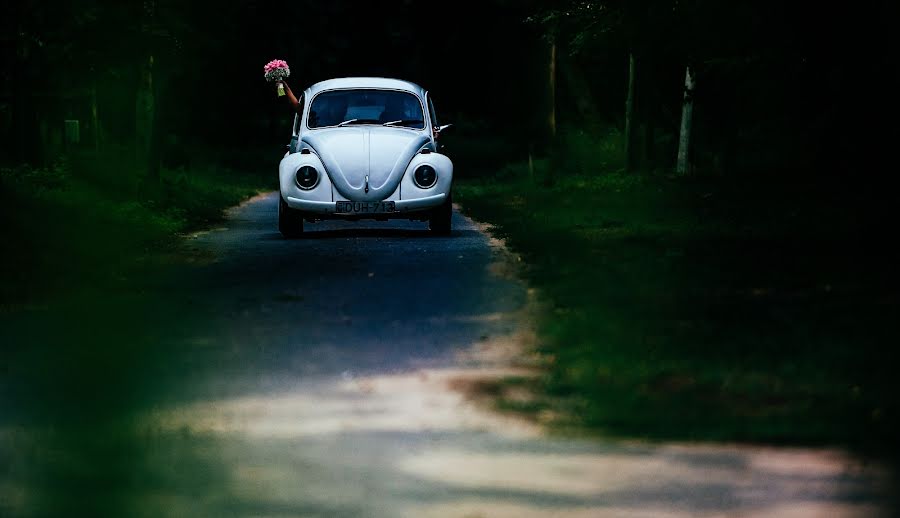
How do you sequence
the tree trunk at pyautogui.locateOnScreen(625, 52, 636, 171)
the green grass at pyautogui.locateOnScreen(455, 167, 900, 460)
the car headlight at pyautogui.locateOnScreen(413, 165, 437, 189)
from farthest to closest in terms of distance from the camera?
1. the tree trunk at pyautogui.locateOnScreen(625, 52, 636, 171)
2. the car headlight at pyautogui.locateOnScreen(413, 165, 437, 189)
3. the green grass at pyautogui.locateOnScreen(455, 167, 900, 460)

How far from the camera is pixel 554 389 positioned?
9086 millimetres

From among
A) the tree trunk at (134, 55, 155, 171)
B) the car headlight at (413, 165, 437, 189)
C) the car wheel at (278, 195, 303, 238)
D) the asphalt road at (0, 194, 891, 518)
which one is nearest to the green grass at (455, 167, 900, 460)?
the asphalt road at (0, 194, 891, 518)

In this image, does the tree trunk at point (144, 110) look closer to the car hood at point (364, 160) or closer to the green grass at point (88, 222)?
the green grass at point (88, 222)

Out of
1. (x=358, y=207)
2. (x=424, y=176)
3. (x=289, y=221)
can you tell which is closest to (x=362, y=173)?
(x=358, y=207)

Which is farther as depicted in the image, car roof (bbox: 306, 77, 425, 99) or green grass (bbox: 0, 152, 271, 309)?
car roof (bbox: 306, 77, 425, 99)

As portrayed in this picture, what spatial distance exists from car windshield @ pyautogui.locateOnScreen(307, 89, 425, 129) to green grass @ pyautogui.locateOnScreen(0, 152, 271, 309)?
258cm

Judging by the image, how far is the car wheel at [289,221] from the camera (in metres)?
22.0

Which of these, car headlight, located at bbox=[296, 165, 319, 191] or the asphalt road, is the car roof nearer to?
car headlight, located at bbox=[296, 165, 319, 191]

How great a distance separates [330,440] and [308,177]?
14.0m

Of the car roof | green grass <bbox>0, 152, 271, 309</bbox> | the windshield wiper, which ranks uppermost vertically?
the car roof

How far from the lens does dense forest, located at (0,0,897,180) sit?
21500 mm

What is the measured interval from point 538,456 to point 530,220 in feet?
62.5

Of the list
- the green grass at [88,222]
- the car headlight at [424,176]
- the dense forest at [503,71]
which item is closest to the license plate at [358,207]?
the car headlight at [424,176]

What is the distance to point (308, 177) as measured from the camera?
21.5m
